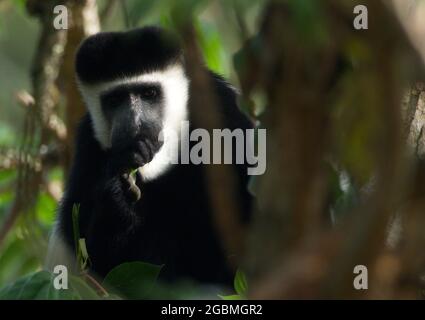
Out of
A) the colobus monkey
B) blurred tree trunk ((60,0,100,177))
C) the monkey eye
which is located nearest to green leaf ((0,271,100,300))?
the colobus monkey

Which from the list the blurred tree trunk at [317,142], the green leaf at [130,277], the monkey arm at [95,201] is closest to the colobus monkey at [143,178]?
the monkey arm at [95,201]

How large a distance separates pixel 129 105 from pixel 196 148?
277mm

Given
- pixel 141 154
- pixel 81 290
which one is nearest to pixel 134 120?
pixel 141 154

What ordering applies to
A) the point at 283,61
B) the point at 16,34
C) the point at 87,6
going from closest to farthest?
1. the point at 283,61
2. the point at 87,6
3. the point at 16,34

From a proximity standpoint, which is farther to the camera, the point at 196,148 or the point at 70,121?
the point at 70,121

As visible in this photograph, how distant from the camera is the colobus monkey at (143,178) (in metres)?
2.79

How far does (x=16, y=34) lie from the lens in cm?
912

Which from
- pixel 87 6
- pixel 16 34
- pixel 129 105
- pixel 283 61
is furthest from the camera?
pixel 16 34

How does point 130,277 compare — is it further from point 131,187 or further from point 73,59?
point 73,59

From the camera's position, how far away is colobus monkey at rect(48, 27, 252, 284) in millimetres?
2795

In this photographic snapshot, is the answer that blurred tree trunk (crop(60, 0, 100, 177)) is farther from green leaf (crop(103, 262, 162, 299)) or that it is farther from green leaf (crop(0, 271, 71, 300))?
green leaf (crop(0, 271, 71, 300))
